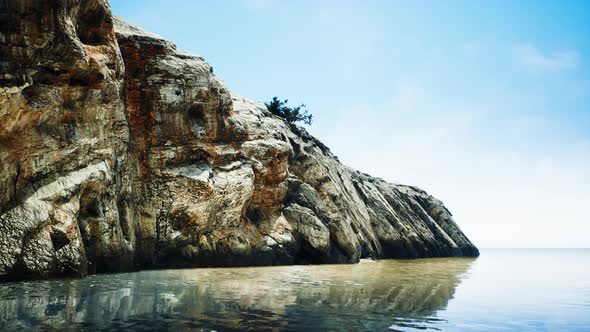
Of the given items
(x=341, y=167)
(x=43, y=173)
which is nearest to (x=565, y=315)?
(x=43, y=173)

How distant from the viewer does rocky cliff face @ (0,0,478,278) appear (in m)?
14.5

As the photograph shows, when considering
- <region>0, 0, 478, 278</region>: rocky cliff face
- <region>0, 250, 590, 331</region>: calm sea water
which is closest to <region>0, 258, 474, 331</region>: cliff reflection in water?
<region>0, 250, 590, 331</region>: calm sea water

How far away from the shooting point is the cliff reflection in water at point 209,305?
7469mm

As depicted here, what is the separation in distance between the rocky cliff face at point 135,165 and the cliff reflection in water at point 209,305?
3372mm

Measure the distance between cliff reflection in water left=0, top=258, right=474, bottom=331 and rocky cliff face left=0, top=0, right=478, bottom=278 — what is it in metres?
3.37

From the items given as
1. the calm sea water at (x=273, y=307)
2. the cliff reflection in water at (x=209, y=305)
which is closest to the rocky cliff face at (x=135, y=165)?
the calm sea water at (x=273, y=307)

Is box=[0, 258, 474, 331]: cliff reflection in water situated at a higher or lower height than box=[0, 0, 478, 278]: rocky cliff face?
lower

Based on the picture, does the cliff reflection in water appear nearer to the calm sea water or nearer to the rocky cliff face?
the calm sea water

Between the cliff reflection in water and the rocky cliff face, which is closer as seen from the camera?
the cliff reflection in water

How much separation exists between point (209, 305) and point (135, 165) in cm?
1371

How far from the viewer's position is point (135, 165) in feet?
69.9

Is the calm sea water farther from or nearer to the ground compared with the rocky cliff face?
nearer to the ground

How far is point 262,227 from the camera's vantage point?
86.6ft

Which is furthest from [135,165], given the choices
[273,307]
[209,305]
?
[273,307]
